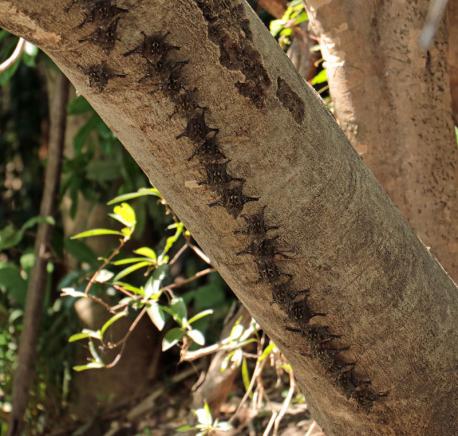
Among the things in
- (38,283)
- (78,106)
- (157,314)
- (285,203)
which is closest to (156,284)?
(157,314)

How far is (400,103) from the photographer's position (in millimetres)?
1372

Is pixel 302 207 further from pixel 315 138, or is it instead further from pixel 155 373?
pixel 155 373

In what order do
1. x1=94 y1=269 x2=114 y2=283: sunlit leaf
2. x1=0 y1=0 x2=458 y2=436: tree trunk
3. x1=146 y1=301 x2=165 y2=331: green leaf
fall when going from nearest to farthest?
x1=0 y1=0 x2=458 y2=436: tree trunk → x1=146 y1=301 x2=165 y2=331: green leaf → x1=94 y1=269 x2=114 y2=283: sunlit leaf

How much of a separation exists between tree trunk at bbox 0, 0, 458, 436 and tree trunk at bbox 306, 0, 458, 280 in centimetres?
38

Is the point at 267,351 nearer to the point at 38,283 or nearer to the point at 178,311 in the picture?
the point at 178,311

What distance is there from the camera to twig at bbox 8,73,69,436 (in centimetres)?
229

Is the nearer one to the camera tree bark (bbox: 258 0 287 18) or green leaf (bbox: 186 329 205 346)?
green leaf (bbox: 186 329 205 346)

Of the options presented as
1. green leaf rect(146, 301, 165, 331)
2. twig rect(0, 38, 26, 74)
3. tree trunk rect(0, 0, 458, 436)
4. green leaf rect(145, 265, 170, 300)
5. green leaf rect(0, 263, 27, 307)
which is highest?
green leaf rect(0, 263, 27, 307)

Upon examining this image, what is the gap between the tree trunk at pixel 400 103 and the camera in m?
1.36

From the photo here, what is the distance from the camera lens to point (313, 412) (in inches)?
41.9

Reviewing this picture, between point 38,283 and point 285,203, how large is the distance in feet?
5.40

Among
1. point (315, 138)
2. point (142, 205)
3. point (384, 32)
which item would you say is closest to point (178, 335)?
point (384, 32)

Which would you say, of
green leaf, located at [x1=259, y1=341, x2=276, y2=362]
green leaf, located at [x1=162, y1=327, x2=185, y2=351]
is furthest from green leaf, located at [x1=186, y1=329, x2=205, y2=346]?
green leaf, located at [x1=259, y1=341, x2=276, y2=362]

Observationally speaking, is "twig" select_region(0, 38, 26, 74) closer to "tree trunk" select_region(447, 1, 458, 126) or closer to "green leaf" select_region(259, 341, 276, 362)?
"green leaf" select_region(259, 341, 276, 362)
